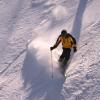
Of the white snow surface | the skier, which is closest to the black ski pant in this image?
the skier

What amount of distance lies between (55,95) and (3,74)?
339cm

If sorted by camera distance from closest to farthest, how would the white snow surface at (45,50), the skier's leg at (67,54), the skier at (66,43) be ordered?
the white snow surface at (45,50) < the skier at (66,43) < the skier's leg at (67,54)

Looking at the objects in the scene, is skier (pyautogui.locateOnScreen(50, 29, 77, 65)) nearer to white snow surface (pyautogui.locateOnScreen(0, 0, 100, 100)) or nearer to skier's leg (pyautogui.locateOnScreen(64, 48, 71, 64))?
skier's leg (pyautogui.locateOnScreen(64, 48, 71, 64))

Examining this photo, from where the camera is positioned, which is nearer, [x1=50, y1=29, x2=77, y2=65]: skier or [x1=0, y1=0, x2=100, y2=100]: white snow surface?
[x1=0, y1=0, x2=100, y2=100]: white snow surface

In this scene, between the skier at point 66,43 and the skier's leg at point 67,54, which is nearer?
the skier at point 66,43

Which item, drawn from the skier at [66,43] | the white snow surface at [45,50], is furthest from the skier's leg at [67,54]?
the white snow surface at [45,50]

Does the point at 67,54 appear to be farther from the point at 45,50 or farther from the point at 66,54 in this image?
the point at 45,50

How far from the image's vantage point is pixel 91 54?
13.7m

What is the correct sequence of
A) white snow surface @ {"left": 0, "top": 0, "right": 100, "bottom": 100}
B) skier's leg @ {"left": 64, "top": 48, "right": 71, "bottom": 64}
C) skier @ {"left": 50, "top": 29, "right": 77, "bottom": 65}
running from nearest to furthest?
white snow surface @ {"left": 0, "top": 0, "right": 100, "bottom": 100} < skier @ {"left": 50, "top": 29, "right": 77, "bottom": 65} < skier's leg @ {"left": 64, "top": 48, "right": 71, "bottom": 64}

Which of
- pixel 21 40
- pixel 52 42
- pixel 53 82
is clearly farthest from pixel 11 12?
pixel 53 82

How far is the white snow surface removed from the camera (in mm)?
12953

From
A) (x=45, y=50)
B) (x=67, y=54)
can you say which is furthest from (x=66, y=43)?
(x=45, y=50)

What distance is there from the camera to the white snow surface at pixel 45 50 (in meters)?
13.0

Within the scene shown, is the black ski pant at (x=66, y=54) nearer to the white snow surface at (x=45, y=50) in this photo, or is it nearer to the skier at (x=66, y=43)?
the skier at (x=66, y=43)
